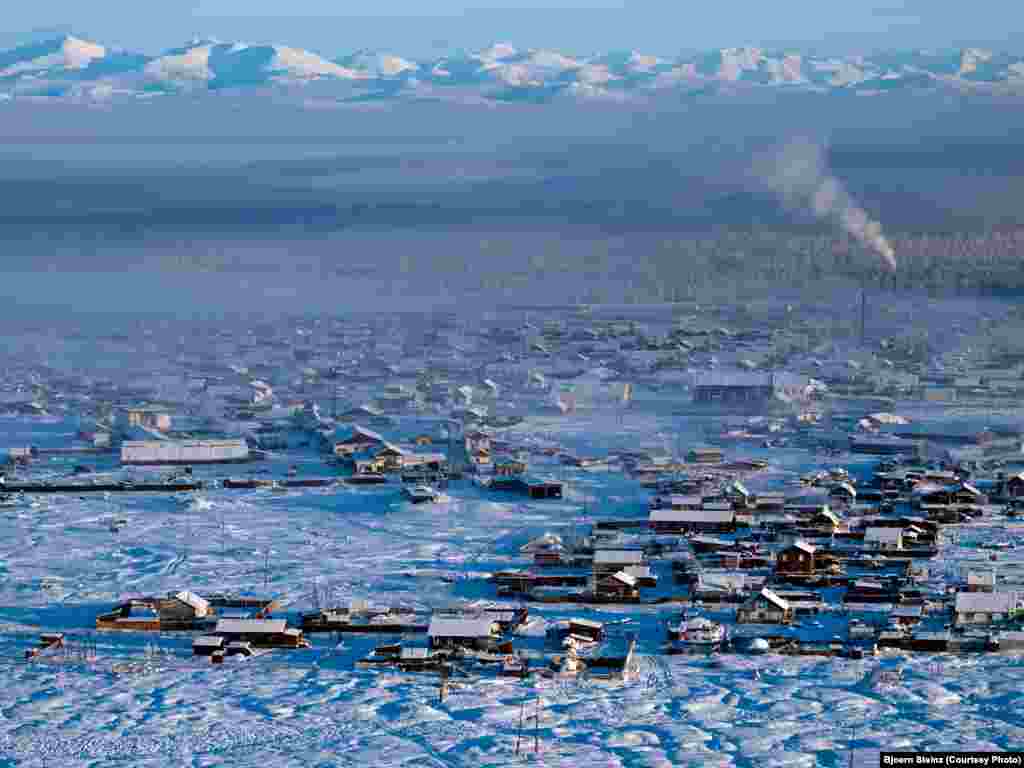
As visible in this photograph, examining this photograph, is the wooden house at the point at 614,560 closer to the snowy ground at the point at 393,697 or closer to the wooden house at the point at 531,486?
the snowy ground at the point at 393,697

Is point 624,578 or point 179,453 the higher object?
point 624,578

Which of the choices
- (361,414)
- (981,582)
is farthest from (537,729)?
(361,414)

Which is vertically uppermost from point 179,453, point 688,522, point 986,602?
point 986,602

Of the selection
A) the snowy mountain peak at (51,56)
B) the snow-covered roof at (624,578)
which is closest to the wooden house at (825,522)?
the snow-covered roof at (624,578)

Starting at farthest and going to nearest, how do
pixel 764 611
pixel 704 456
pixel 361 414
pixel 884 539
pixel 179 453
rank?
pixel 361 414 < pixel 179 453 < pixel 704 456 < pixel 884 539 < pixel 764 611

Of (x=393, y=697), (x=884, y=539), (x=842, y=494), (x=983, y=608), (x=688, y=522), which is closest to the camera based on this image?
(x=393, y=697)

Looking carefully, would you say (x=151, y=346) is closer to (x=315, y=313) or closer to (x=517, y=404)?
(x=315, y=313)

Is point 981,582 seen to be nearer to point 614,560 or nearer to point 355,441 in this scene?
point 614,560
